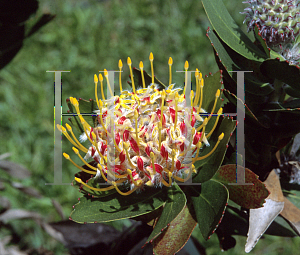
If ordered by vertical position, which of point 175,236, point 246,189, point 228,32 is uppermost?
point 228,32

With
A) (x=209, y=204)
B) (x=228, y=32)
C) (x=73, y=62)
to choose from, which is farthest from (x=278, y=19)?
(x=73, y=62)

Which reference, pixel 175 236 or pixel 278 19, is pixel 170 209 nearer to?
pixel 175 236

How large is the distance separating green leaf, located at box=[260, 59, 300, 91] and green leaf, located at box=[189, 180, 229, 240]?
10.4 inches

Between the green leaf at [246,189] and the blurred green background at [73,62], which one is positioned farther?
the blurred green background at [73,62]

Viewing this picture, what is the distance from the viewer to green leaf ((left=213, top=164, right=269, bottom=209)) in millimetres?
654

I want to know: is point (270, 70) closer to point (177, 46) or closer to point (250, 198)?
point (250, 198)

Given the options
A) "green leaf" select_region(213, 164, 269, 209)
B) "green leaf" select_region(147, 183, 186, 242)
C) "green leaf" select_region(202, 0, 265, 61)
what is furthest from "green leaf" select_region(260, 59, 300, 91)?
"green leaf" select_region(147, 183, 186, 242)

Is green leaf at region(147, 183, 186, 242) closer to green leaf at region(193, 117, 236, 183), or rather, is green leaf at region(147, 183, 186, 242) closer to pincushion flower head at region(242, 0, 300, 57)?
green leaf at region(193, 117, 236, 183)

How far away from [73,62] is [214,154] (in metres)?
1.92

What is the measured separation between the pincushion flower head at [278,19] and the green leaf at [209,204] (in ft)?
1.15

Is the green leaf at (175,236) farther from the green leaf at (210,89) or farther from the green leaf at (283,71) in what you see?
the green leaf at (283,71)

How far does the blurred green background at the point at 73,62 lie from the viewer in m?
1.98

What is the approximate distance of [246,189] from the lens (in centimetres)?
68

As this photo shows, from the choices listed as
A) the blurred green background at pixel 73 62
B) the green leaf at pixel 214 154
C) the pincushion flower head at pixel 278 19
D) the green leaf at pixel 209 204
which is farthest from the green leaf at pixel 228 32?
the blurred green background at pixel 73 62
